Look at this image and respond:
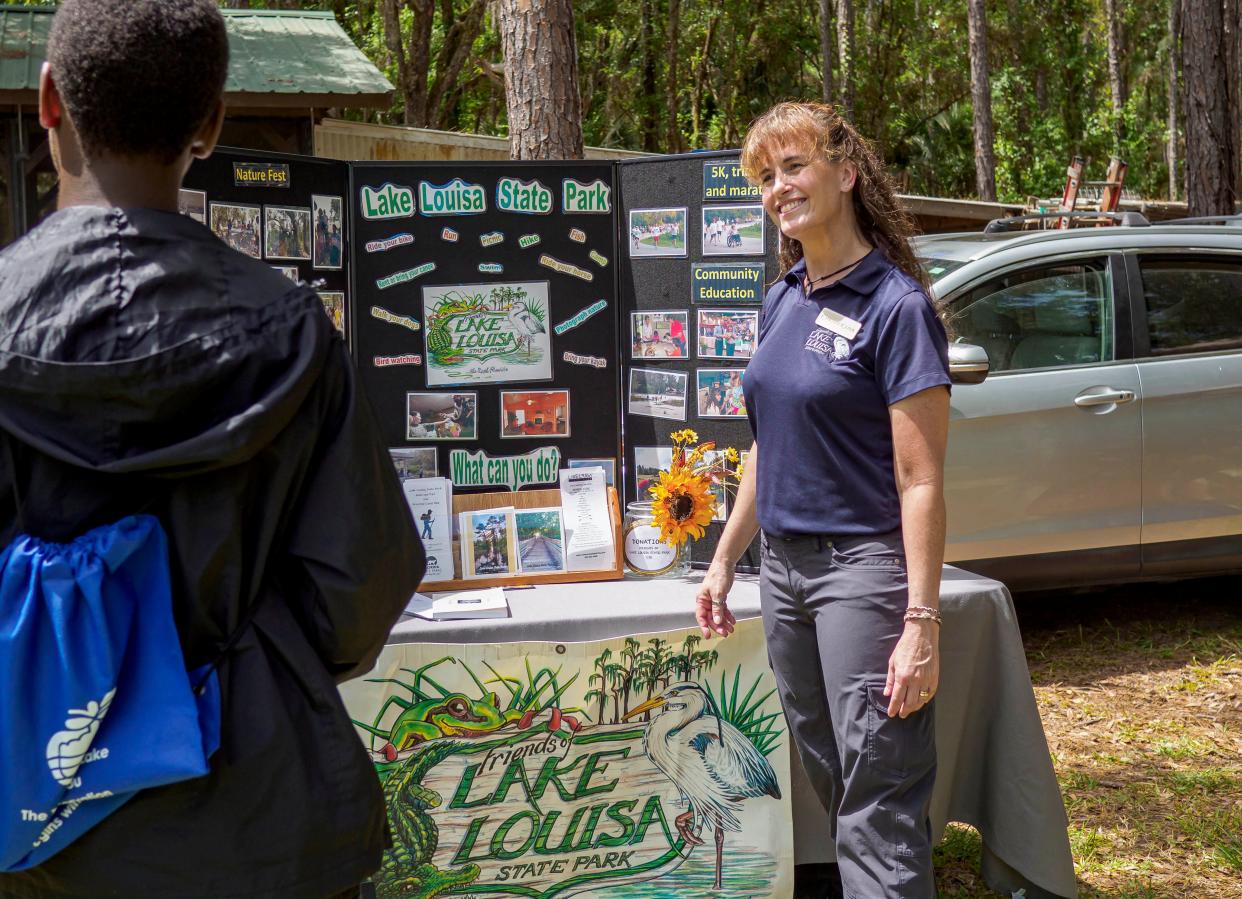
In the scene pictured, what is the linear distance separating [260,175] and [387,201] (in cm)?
36

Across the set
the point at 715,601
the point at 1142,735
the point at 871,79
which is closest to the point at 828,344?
the point at 715,601

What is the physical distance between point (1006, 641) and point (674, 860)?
1025mm

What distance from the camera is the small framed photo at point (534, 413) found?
140 inches

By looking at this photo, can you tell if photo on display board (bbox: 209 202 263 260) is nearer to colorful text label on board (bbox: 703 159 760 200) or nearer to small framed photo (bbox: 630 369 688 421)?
small framed photo (bbox: 630 369 688 421)

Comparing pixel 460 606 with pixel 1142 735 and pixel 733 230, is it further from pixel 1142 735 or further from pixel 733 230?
pixel 1142 735

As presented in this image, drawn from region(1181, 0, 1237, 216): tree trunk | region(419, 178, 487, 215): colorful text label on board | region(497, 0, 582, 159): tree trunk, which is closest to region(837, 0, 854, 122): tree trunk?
region(1181, 0, 1237, 216): tree trunk

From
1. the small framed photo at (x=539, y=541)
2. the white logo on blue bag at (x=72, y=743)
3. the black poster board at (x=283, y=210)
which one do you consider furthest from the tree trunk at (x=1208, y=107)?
the white logo on blue bag at (x=72, y=743)

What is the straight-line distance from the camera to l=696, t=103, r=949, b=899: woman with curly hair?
2287 millimetres

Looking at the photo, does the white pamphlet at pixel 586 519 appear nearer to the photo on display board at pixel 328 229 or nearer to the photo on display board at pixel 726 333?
the photo on display board at pixel 726 333

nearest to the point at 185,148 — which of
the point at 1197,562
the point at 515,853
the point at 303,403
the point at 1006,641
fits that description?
the point at 303,403

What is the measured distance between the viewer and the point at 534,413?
3.56m

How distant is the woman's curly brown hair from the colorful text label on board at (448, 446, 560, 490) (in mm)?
1283

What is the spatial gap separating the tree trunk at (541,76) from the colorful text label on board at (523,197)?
3.14 ft

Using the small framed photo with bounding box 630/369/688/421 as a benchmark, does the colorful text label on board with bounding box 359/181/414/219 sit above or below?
above
